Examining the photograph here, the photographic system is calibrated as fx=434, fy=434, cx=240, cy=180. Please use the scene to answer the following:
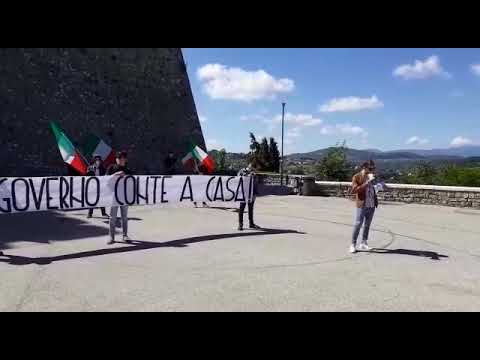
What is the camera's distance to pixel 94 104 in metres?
24.4

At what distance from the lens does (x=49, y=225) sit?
1123 cm

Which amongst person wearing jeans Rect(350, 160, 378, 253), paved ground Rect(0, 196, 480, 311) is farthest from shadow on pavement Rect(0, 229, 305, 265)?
person wearing jeans Rect(350, 160, 378, 253)

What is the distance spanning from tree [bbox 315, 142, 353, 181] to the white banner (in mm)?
20280

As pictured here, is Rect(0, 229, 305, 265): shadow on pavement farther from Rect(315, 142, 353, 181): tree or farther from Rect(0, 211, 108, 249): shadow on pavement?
Rect(315, 142, 353, 181): tree

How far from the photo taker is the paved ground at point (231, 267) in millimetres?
5594

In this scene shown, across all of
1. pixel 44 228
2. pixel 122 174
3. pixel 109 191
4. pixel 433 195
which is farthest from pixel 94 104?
pixel 433 195

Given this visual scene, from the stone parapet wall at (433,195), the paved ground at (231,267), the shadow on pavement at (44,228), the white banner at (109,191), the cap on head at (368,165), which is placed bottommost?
the paved ground at (231,267)

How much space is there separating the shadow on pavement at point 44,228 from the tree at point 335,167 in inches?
852

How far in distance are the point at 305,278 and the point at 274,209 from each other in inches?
360

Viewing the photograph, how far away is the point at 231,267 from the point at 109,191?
3649mm

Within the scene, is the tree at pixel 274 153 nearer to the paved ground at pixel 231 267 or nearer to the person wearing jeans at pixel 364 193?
the paved ground at pixel 231 267

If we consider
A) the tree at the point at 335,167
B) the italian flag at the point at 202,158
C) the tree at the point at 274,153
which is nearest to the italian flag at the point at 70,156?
the italian flag at the point at 202,158
